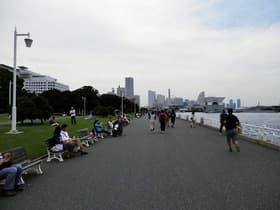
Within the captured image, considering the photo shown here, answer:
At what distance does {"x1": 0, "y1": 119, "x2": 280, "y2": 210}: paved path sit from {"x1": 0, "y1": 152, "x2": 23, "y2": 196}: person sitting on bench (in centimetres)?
25

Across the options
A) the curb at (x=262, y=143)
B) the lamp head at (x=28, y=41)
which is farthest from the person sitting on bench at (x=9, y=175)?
the lamp head at (x=28, y=41)

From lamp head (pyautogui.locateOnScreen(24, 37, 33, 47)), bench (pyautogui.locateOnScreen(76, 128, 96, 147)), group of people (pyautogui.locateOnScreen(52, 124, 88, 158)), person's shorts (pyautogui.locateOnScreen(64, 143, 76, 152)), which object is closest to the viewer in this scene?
group of people (pyautogui.locateOnScreen(52, 124, 88, 158))

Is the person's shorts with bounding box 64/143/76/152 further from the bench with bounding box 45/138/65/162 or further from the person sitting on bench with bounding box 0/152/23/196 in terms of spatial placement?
the person sitting on bench with bounding box 0/152/23/196

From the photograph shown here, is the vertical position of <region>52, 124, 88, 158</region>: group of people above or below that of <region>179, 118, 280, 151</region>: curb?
above

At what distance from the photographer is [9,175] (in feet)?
20.8

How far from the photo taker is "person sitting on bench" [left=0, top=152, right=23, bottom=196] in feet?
20.5

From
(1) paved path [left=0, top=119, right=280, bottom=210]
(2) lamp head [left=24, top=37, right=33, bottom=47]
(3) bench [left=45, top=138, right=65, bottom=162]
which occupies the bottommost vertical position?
(1) paved path [left=0, top=119, right=280, bottom=210]

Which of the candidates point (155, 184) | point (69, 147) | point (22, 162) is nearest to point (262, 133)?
point (69, 147)

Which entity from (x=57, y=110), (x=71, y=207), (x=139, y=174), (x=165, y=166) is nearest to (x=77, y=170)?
(x=139, y=174)

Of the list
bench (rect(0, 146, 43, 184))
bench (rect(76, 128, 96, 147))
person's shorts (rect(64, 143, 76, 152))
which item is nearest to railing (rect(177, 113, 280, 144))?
bench (rect(76, 128, 96, 147))

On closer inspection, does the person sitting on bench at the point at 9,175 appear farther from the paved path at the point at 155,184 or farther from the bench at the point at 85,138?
the bench at the point at 85,138

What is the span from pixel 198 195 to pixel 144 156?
520 centimetres

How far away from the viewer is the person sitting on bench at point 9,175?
6254 mm

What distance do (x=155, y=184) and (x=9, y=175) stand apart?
313cm
